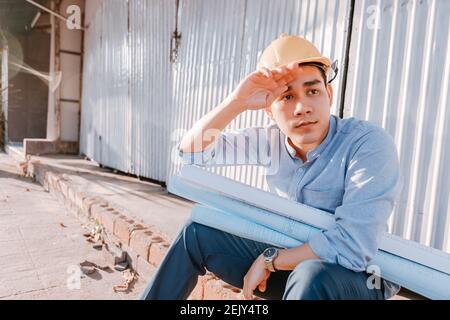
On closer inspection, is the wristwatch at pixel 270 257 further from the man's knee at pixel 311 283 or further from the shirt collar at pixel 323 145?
the shirt collar at pixel 323 145

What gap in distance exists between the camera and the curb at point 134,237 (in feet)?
8.57

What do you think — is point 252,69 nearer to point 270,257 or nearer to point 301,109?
point 301,109

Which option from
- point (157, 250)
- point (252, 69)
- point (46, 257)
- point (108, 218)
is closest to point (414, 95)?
point (252, 69)

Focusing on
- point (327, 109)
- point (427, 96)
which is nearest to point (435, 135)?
point (427, 96)

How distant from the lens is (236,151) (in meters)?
2.30

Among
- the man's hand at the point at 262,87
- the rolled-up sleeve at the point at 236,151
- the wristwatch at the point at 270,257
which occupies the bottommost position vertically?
the wristwatch at the point at 270,257

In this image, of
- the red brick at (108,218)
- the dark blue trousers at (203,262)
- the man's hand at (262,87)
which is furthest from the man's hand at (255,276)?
the red brick at (108,218)

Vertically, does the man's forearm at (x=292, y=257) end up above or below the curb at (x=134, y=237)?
above

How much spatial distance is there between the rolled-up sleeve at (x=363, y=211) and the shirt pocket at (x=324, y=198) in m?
0.14

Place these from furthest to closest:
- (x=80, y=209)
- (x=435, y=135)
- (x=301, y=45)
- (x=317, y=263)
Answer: (x=80, y=209) → (x=435, y=135) → (x=301, y=45) → (x=317, y=263)

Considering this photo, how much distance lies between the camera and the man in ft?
4.99

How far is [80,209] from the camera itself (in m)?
5.39
